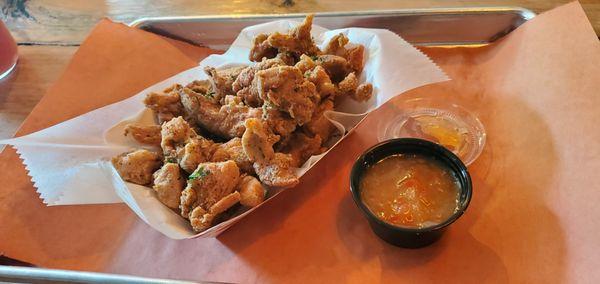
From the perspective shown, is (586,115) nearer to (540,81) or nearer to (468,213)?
(540,81)

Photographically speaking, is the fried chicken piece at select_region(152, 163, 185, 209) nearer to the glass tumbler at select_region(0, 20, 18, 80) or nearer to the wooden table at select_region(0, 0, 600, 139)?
the wooden table at select_region(0, 0, 600, 139)

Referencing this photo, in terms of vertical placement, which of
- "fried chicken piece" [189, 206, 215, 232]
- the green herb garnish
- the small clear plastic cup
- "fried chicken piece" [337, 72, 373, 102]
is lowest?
the small clear plastic cup

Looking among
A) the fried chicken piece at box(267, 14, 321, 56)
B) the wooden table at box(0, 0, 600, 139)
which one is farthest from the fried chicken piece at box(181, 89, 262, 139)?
the wooden table at box(0, 0, 600, 139)

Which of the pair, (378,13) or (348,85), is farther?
(378,13)

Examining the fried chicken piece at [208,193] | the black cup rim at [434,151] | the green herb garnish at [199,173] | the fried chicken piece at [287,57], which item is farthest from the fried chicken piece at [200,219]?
the fried chicken piece at [287,57]

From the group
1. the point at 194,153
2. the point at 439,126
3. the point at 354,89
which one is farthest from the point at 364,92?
the point at 194,153

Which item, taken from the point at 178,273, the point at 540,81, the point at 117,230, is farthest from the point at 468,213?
the point at 117,230

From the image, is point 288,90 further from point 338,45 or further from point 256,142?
Answer: point 338,45
